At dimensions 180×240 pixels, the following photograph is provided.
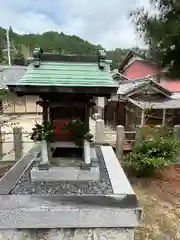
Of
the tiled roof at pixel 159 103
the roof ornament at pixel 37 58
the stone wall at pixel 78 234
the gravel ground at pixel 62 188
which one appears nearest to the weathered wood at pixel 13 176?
the gravel ground at pixel 62 188

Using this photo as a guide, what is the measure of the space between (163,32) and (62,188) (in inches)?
177

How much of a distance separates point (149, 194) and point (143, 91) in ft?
23.1

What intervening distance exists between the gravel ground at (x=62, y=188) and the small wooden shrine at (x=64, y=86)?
1.33 feet

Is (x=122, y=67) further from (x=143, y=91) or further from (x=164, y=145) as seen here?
(x=164, y=145)

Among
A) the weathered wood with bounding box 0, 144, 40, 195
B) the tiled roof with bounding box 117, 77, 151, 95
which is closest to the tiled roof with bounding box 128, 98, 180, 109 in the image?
the tiled roof with bounding box 117, 77, 151, 95

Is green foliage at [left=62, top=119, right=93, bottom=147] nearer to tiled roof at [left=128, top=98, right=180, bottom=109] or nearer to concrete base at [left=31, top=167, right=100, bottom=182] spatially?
concrete base at [left=31, top=167, right=100, bottom=182]

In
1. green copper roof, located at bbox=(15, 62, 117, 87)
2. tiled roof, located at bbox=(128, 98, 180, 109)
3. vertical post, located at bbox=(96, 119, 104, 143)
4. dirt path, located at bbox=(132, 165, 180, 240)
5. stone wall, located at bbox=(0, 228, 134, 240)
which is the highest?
green copper roof, located at bbox=(15, 62, 117, 87)

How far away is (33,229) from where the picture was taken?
123 inches

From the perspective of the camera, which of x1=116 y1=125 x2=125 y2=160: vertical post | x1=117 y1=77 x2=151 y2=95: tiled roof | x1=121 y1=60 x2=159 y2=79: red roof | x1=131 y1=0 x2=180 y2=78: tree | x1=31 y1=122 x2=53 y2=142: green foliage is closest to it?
x1=31 y1=122 x2=53 y2=142: green foliage

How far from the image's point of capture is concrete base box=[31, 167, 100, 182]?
389 cm

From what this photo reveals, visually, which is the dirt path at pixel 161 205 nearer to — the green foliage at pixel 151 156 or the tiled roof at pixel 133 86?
the green foliage at pixel 151 156

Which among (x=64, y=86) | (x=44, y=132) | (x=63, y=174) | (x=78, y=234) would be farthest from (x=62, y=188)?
(x=64, y=86)

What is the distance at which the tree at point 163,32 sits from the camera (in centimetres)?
541

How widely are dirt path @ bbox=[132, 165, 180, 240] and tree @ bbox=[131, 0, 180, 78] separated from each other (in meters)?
3.04
